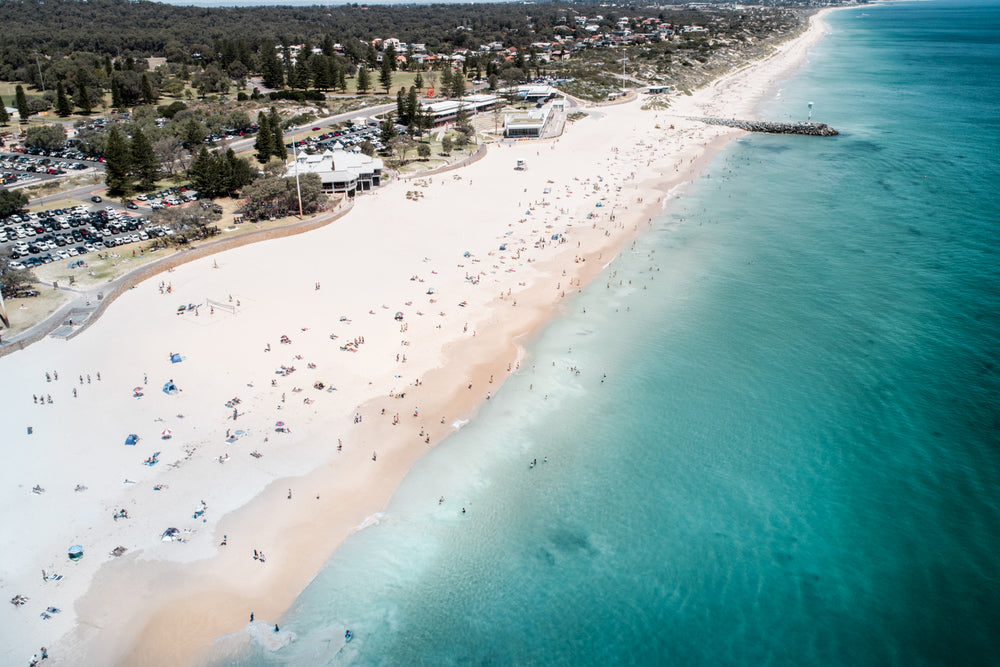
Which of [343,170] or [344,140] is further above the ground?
[344,140]

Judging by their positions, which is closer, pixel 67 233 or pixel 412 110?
pixel 67 233

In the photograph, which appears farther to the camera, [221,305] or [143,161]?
[143,161]

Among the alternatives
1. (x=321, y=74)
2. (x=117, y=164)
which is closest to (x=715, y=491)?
(x=117, y=164)

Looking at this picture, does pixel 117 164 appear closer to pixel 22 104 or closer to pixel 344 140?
pixel 344 140

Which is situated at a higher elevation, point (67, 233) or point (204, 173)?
point (204, 173)

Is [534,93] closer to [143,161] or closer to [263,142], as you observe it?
[263,142]

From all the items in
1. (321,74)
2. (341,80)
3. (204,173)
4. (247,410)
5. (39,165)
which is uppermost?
(321,74)

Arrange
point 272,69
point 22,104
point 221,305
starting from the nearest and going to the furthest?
point 221,305
point 22,104
point 272,69

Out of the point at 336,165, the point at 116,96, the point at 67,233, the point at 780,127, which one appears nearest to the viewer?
the point at 67,233

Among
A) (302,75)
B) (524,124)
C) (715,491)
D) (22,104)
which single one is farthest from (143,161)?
(715,491)
